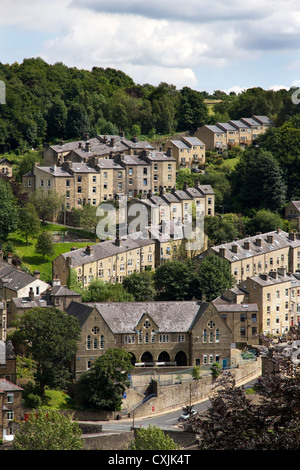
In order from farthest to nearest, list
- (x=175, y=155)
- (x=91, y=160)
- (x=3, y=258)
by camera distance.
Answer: (x=175, y=155), (x=91, y=160), (x=3, y=258)

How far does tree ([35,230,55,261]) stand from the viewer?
77.4 meters

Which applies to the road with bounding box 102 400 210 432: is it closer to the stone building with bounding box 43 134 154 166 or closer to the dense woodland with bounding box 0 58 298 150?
the stone building with bounding box 43 134 154 166

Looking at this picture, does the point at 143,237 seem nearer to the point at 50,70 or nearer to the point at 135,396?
the point at 135,396

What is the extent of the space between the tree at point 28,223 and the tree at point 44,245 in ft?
6.90

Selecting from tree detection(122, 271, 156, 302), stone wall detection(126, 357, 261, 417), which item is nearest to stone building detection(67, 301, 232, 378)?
stone wall detection(126, 357, 261, 417)

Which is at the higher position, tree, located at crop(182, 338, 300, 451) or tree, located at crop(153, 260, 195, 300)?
tree, located at crop(182, 338, 300, 451)

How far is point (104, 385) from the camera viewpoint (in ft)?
191

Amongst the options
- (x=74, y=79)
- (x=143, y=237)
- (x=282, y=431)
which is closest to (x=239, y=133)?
(x=74, y=79)

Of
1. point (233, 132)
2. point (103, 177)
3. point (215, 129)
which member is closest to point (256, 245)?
point (103, 177)

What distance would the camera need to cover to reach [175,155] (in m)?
106

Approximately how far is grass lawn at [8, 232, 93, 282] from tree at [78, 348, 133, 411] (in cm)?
1714

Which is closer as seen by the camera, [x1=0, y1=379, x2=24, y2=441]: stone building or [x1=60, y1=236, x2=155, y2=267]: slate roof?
[x1=0, y1=379, x2=24, y2=441]: stone building

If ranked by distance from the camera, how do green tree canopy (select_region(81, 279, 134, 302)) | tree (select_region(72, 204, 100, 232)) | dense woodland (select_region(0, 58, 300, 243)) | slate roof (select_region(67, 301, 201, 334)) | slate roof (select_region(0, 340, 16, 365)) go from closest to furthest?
1. slate roof (select_region(0, 340, 16, 365))
2. slate roof (select_region(67, 301, 201, 334))
3. green tree canopy (select_region(81, 279, 134, 302))
4. tree (select_region(72, 204, 100, 232))
5. dense woodland (select_region(0, 58, 300, 243))

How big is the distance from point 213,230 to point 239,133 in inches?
1307
